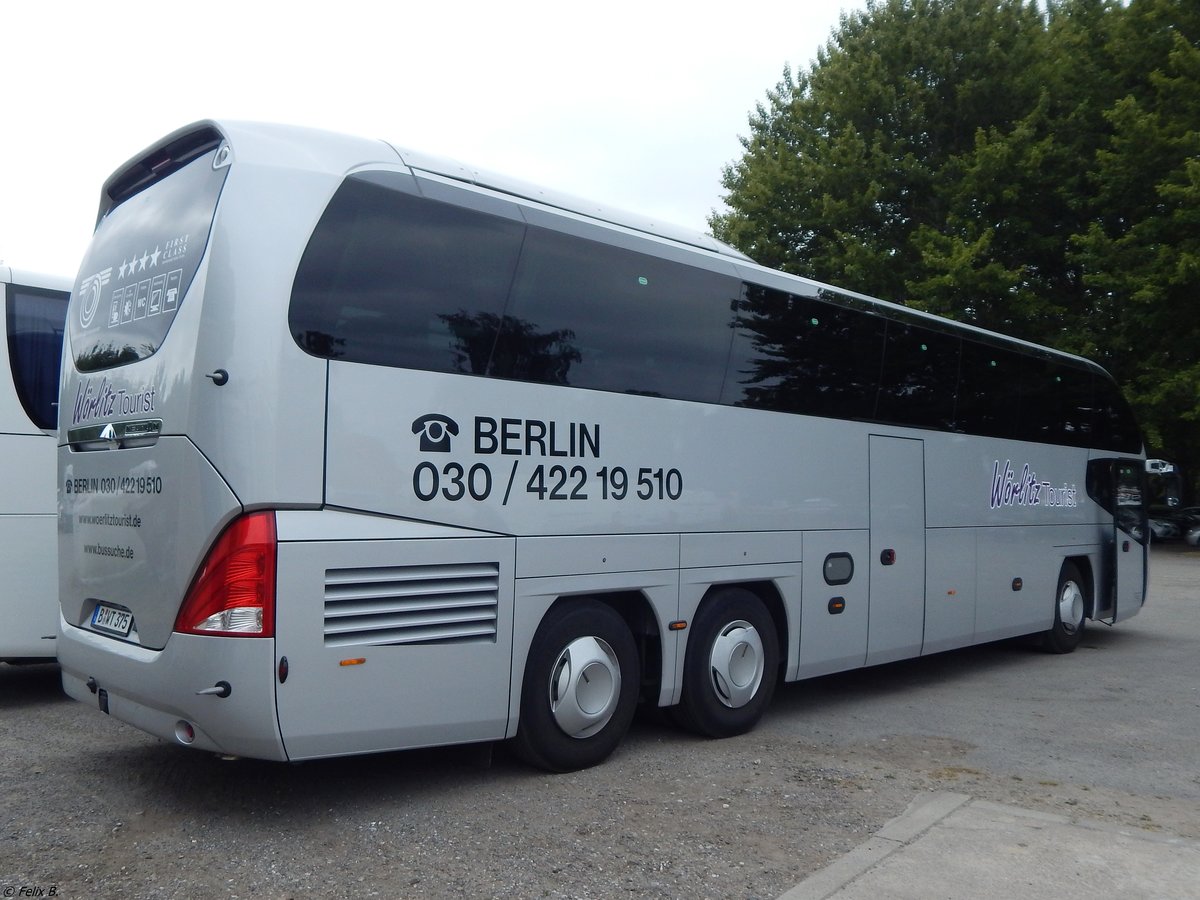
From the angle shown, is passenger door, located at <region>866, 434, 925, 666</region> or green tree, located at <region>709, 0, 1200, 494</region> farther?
green tree, located at <region>709, 0, 1200, 494</region>

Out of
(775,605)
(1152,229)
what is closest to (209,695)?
(775,605)

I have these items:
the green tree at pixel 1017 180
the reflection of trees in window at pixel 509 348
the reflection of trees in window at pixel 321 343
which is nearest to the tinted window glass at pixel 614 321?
the reflection of trees in window at pixel 509 348

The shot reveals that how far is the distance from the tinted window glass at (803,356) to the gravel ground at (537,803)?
240cm

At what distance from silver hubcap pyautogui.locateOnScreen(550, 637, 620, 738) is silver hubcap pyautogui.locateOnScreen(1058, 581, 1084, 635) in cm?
734

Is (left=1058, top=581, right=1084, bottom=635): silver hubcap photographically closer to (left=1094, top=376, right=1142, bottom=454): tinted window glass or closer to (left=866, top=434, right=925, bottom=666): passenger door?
(left=1094, top=376, right=1142, bottom=454): tinted window glass

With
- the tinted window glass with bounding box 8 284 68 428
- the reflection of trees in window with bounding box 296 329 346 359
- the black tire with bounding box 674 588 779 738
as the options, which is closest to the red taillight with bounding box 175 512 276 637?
the reflection of trees in window with bounding box 296 329 346 359

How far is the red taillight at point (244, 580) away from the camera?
16.3ft

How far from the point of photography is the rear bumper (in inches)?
196

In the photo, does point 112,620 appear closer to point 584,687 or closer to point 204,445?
point 204,445

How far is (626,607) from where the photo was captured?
700 cm

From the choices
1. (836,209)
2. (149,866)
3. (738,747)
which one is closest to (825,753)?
(738,747)

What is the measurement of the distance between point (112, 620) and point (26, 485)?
9.49ft

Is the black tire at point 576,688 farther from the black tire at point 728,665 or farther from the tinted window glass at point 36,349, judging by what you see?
the tinted window glass at point 36,349

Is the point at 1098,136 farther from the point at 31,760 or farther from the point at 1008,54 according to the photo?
the point at 31,760
